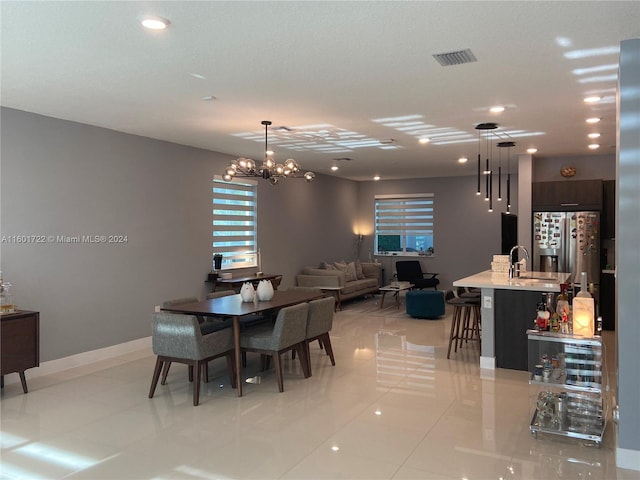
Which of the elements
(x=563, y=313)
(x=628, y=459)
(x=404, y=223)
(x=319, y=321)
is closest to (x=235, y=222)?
(x=319, y=321)

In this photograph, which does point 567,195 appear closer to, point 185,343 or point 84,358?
point 185,343

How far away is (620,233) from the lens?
334cm

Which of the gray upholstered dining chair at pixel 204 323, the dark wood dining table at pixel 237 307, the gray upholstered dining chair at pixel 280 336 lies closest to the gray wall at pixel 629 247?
the gray upholstered dining chair at pixel 280 336

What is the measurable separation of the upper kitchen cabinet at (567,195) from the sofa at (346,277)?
12.1 feet

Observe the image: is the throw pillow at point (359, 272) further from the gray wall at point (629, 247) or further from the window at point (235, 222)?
the gray wall at point (629, 247)

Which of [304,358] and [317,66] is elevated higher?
[317,66]

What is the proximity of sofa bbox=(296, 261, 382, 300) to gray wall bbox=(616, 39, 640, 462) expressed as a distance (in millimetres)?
6611

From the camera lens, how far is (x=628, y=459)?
331 centimetres

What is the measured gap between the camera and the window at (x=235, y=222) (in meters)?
8.11

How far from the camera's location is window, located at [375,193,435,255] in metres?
12.0

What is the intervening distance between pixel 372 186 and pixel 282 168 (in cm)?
702

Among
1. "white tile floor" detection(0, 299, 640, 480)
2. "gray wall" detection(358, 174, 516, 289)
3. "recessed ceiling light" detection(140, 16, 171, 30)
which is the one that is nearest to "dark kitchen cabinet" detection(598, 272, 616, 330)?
"gray wall" detection(358, 174, 516, 289)

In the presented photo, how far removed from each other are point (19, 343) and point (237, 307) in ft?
6.62

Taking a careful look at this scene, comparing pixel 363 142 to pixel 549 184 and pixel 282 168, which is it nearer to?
pixel 282 168
